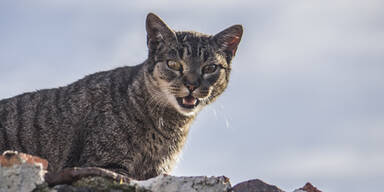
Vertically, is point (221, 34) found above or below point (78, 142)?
above

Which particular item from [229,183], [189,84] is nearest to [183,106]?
[189,84]

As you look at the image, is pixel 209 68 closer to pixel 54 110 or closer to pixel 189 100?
pixel 189 100

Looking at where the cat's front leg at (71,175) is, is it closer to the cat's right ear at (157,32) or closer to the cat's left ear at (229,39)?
the cat's right ear at (157,32)

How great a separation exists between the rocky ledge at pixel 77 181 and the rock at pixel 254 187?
6.9 inches

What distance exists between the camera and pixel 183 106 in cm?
786

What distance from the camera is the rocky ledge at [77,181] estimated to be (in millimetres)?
3922

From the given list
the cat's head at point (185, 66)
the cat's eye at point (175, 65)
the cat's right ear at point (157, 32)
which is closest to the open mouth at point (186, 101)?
the cat's head at point (185, 66)

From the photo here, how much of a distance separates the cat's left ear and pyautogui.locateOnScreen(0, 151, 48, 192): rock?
4.91 m

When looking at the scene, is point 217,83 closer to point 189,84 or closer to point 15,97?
point 189,84

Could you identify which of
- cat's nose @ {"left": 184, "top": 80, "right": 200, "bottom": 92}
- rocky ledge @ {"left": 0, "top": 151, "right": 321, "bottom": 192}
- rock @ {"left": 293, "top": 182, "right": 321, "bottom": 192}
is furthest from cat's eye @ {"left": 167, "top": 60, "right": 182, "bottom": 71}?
rocky ledge @ {"left": 0, "top": 151, "right": 321, "bottom": 192}

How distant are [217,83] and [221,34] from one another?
33.7 inches

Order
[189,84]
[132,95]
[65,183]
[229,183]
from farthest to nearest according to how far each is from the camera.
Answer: [132,95], [189,84], [229,183], [65,183]

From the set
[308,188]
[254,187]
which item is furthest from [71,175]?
[308,188]

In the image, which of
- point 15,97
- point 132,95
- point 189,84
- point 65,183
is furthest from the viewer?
point 15,97
